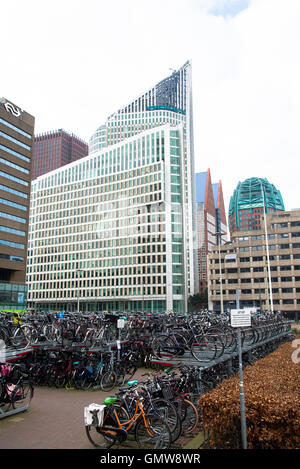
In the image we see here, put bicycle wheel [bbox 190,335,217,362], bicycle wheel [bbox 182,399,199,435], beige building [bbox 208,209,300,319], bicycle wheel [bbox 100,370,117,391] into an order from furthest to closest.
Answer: beige building [bbox 208,209,300,319] < bicycle wheel [bbox 100,370,117,391] < bicycle wheel [bbox 190,335,217,362] < bicycle wheel [bbox 182,399,199,435]

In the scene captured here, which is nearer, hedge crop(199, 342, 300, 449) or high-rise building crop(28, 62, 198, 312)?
hedge crop(199, 342, 300, 449)

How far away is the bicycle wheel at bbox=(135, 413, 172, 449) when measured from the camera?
636 centimetres

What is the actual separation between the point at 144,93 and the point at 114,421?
143603 mm

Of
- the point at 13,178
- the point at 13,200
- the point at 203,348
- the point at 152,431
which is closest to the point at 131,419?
the point at 152,431

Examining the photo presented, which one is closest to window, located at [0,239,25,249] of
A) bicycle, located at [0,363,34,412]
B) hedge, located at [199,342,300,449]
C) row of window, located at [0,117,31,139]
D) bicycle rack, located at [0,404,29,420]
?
row of window, located at [0,117,31,139]

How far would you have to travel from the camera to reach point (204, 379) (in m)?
9.49

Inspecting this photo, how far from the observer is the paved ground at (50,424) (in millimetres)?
6863

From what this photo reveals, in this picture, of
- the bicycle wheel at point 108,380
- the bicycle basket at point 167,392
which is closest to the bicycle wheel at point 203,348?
the bicycle basket at point 167,392

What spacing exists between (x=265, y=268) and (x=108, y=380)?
7049 cm

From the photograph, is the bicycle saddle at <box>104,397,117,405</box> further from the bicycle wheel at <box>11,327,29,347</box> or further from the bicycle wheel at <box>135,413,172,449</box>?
the bicycle wheel at <box>11,327,29,347</box>

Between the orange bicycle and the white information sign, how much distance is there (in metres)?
2.26

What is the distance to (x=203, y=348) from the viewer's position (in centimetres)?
1048

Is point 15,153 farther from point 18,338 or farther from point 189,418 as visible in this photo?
point 189,418

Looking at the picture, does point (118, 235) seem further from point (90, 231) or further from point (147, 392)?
point (147, 392)
